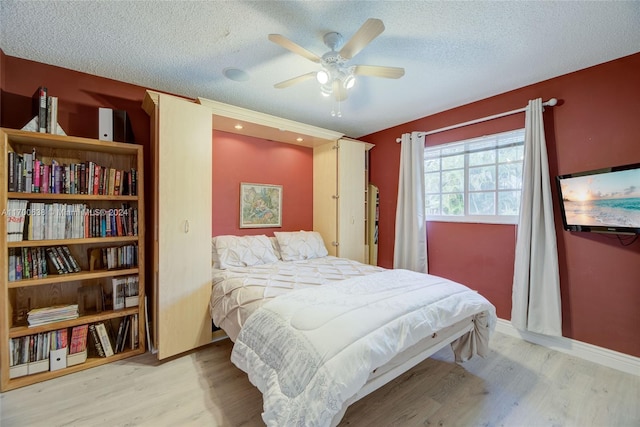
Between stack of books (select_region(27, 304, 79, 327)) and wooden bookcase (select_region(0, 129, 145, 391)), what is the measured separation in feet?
0.16

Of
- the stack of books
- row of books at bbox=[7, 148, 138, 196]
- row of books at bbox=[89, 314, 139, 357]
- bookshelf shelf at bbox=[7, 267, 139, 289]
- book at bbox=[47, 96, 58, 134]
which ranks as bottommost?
row of books at bbox=[89, 314, 139, 357]

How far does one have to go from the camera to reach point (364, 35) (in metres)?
1.49

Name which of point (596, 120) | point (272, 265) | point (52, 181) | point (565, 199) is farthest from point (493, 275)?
point (52, 181)

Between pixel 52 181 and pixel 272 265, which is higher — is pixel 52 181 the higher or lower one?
the higher one

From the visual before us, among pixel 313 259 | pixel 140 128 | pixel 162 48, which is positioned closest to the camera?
pixel 162 48

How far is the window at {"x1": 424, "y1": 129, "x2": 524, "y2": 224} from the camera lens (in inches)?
109

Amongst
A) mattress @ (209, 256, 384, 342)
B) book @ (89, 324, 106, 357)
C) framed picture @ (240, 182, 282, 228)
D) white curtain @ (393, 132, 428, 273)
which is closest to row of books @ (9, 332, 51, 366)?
book @ (89, 324, 106, 357)

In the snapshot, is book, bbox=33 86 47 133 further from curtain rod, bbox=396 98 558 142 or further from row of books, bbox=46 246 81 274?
curtain rod, bbox=396 98 558 142

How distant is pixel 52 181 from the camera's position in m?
2.06

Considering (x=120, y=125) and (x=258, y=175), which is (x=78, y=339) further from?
(x=258, y=175)

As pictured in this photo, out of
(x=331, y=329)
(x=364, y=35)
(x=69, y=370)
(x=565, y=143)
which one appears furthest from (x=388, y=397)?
(x=565, y=143)

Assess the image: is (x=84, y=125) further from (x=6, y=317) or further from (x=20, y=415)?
(x=20, y=415)

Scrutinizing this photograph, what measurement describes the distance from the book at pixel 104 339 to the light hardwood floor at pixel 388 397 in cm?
12

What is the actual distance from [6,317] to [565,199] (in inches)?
173
